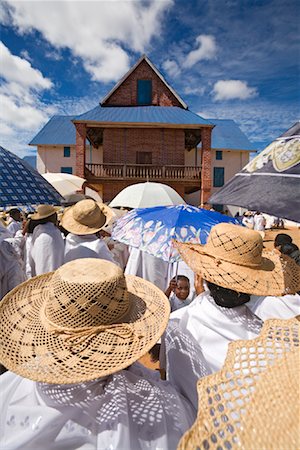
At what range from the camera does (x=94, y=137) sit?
1994 cm

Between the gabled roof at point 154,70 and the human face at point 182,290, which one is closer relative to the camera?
the human face at point 182,290

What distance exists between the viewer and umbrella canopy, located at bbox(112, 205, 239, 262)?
3.15 metres

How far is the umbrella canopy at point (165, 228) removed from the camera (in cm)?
315

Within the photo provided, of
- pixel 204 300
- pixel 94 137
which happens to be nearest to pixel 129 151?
pixel 94 137

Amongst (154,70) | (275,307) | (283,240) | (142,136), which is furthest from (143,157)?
(275,307)

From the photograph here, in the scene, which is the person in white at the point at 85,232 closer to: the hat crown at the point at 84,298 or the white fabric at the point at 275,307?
the white fabric at the point at 275,307

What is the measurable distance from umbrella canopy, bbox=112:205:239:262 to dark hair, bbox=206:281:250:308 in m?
1.33

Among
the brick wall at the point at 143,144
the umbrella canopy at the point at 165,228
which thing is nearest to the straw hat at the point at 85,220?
the umbrella canopy at the point at 165,228

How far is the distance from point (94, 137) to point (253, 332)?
20.0 meters

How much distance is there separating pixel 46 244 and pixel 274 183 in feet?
9.18

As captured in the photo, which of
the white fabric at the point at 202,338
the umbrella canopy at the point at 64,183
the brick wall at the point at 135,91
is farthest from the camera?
the brick wall at the point at 135,91

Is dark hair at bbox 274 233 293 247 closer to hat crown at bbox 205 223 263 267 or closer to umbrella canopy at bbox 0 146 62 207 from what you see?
hat crown at bbox 205 223 263 267

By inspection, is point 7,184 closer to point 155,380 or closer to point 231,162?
point 155,380

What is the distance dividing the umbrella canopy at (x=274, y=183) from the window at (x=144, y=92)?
62.2 feet
